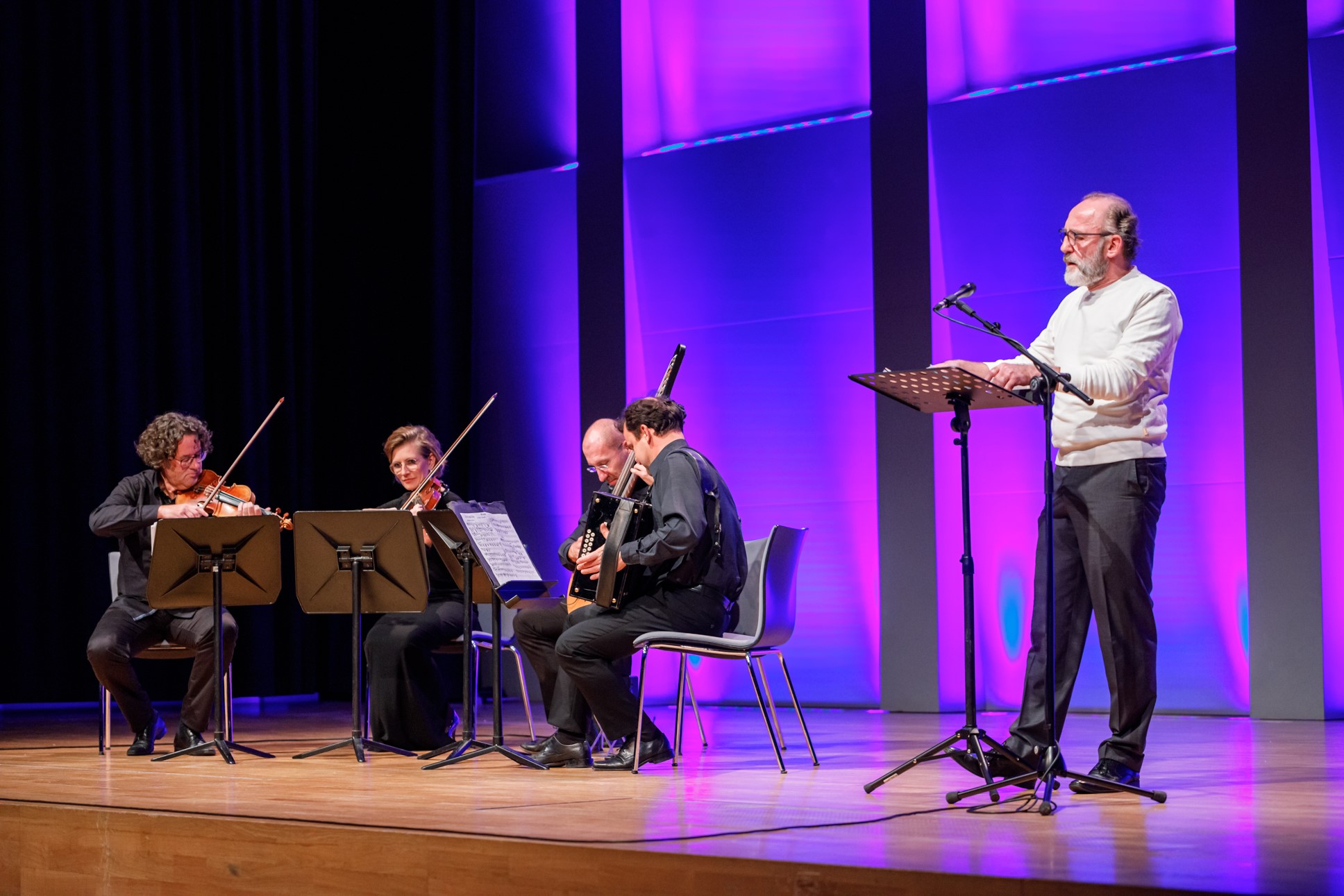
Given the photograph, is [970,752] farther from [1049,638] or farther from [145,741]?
[145,741]

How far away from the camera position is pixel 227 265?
7.45 meters

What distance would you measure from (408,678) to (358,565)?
0.55 m

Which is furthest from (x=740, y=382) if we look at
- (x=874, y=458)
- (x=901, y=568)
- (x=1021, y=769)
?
(x=1021, y=769)

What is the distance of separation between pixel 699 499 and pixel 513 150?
4213 millimetres

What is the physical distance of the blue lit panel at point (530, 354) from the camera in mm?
7398

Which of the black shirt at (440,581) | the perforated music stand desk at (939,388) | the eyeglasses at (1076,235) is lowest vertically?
the black shirt at (440,581)

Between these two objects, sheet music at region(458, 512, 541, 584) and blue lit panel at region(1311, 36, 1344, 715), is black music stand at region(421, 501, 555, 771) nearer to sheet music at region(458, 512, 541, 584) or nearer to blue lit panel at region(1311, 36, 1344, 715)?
sheet music at region(458, 512, 541, 584)

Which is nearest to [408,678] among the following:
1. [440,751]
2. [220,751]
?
[440,751]

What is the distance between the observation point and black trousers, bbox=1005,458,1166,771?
129 inches

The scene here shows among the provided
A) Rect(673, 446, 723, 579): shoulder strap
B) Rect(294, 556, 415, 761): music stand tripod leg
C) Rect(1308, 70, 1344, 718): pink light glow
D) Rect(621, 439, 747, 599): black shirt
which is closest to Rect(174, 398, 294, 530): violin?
Rect(294, 556, 415, 761): music stand tripod leg

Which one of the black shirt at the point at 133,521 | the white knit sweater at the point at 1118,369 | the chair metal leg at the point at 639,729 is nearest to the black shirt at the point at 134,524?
the black shirt at the point at 133,521

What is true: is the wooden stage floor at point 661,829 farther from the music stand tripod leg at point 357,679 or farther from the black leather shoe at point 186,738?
the black leather shoe at point 186,738

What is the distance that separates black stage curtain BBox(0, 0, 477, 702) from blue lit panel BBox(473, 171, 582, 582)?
0.63 feet

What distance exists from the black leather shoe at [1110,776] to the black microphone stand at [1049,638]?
2.0 inches
